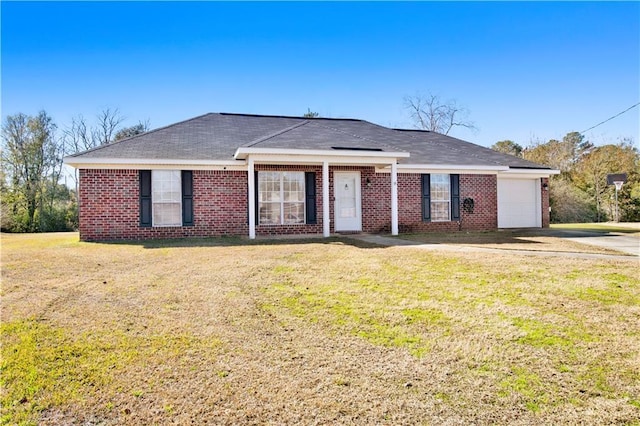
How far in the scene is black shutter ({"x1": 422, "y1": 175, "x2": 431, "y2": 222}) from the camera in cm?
1502

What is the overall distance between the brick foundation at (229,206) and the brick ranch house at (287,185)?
33 mm

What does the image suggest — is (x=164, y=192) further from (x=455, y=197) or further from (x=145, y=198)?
(x=455, y=197)

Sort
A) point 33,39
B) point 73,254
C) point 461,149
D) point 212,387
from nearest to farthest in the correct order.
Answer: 1. point 212,387
2. point 73,254
3. point 33,39
4. point 461,149

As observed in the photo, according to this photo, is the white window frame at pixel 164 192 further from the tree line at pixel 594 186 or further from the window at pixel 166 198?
the tree line at pixel 594 186

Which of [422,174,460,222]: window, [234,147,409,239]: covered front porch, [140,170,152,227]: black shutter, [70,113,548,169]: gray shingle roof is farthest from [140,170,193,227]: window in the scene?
[422,174,460,222]: window

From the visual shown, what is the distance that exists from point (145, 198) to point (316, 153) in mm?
5852

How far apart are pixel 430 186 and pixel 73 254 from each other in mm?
12000

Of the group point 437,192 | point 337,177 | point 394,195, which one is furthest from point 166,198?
point 437,192

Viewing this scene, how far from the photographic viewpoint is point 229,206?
13305mm

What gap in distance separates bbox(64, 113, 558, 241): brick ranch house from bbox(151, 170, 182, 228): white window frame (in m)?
0.03

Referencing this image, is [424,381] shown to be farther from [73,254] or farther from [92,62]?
[92,62]

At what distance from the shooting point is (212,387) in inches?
113

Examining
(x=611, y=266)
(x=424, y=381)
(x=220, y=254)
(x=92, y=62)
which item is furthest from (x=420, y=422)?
(x=92, y=62)

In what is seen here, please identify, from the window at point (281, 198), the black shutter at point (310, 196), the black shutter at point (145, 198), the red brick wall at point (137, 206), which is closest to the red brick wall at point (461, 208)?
the black shutter at point (310, 196)
